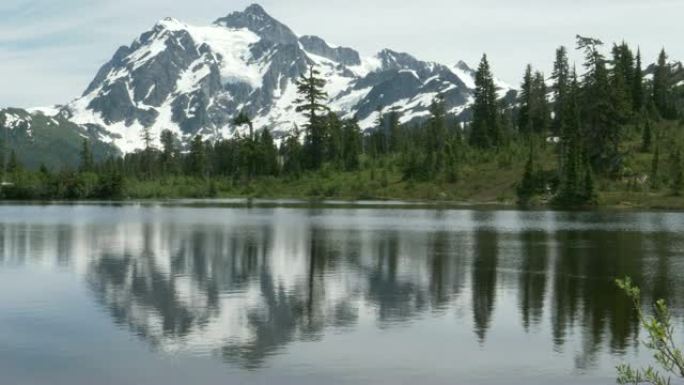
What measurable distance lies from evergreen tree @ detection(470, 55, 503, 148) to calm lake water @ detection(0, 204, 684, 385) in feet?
325

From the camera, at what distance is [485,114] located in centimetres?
17788

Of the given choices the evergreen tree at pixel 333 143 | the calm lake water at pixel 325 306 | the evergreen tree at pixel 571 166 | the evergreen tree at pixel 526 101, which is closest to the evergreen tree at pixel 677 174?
the evergreen tree at pixel 571 166

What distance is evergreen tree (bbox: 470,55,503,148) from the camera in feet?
566

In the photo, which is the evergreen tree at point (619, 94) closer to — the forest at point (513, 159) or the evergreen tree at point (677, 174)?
the forest at point (513, 159)

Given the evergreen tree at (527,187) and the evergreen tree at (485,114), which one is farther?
the evergreen tree at (485,114)

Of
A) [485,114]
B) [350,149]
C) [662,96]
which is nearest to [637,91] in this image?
[662,96]

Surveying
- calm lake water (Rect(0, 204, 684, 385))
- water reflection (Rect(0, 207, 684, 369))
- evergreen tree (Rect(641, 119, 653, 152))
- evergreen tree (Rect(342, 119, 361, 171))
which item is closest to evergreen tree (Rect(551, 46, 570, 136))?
evergreen tree (Rect(641, 119, 653, 152))

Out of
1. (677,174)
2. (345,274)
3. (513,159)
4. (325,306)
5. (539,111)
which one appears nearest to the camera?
(325,306)

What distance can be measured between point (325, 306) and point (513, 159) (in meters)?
120

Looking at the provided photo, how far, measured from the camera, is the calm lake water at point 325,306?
25953mm

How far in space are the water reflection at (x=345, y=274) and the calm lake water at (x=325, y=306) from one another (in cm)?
15

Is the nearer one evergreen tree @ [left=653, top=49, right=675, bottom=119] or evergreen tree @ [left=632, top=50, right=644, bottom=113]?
evergreen tree @ [left=632, top=50, right=644, bottom=113]

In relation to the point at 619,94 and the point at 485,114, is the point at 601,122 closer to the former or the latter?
the point at 619,94

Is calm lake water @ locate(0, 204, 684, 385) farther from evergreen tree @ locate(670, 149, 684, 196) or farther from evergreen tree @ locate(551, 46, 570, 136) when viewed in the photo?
evergreen tree @ locate(551, 46, 570, 136)
